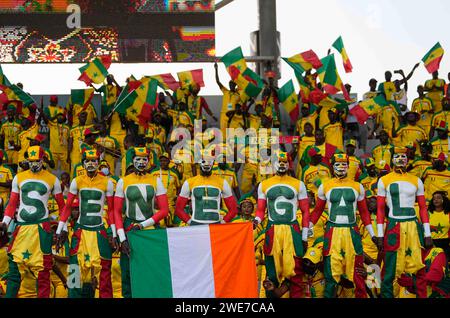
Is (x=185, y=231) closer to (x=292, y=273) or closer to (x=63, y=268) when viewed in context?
(x=292, y=273)

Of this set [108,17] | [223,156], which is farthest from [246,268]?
[108,17]

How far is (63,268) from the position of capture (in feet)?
48.8

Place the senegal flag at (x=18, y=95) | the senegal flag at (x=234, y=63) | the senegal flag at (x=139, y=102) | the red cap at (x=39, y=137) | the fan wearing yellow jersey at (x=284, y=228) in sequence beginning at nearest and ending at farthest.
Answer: the fan wearing yellow jersey at (x=284, y=228) → the red cap at (x=39, y=137) → the senegal flag at (x=139, y=102) → the senegal flag at (x=18, y=95) → the senegal flag at (x=234, y=63)

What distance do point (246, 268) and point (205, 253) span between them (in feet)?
1.74

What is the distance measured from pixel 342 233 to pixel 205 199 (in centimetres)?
185

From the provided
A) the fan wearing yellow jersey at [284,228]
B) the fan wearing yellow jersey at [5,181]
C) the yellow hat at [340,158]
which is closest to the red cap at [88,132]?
the fan wearing yellow jersey at [5,181]

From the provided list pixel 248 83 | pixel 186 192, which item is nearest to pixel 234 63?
pixel 248 83

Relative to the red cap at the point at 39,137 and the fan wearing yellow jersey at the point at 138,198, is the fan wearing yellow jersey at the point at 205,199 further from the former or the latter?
the red cap at the point at 39,137

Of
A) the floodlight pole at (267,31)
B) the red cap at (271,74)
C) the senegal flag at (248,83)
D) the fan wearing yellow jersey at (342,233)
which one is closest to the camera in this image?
the fan wearing yellow jersey at (342,233)

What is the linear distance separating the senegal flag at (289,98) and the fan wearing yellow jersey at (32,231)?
25.8 feet

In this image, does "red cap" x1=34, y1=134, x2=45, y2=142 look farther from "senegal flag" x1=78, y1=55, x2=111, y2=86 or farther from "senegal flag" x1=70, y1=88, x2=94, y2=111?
"senegal flag" x1=78, y1=55, x2=111, y2=86

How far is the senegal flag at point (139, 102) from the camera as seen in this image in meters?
19.5

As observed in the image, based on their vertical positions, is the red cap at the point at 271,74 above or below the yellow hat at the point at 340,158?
above

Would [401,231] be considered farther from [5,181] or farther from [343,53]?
[343,53]
